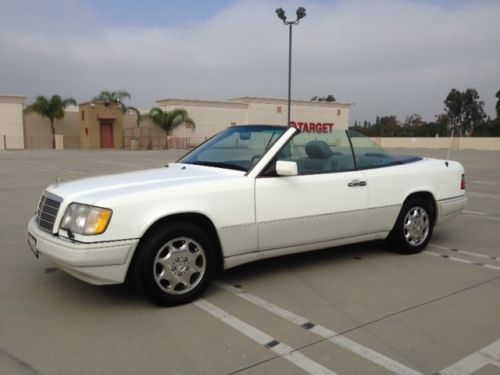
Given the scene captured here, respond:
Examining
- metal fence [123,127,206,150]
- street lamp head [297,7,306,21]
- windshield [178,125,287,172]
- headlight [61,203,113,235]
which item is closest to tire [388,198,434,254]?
windshield [178,125,287,172]

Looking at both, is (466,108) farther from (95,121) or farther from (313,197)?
(313,197)

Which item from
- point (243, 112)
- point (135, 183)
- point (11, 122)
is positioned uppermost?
point (243, 112)

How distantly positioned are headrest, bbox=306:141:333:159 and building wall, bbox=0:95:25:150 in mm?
43768

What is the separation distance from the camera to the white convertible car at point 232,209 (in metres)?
3.87

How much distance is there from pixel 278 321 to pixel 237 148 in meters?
2.05

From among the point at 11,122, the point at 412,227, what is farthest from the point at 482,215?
the point at 11,122

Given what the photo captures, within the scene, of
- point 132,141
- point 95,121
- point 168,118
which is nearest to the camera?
point 95,121

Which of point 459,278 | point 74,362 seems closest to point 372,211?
point 459,278

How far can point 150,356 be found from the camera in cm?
328

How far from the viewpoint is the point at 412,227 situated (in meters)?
5.82

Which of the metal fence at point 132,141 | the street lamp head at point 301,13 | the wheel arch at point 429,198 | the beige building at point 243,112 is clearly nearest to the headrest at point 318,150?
the wheel arch at point 429,198

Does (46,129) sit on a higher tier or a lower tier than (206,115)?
lower

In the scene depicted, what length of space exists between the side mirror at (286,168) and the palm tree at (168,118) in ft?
146

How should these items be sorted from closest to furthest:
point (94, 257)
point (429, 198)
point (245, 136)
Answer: point (94, 257) → point (245, 136) → point (429, 198)
